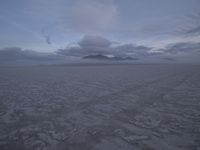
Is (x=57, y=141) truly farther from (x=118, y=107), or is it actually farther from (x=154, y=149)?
(x=118, y=107)

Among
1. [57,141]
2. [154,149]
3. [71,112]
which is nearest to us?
[154,149]

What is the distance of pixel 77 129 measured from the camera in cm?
362

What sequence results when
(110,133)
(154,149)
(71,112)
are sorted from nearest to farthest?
(154,149) → (110,133) → (71,112)

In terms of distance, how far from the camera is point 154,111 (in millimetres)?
4863

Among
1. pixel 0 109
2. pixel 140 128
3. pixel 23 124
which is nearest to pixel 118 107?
pixel 140 128

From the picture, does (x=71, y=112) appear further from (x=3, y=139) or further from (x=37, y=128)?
(x=3, y=139)

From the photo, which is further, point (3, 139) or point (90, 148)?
point (3, 139)

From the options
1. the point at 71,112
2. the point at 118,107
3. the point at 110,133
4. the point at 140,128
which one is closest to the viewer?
the point at 110,133

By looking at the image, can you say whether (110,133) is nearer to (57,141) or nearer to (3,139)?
(57,141)

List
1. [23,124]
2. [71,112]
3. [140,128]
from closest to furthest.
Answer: [140,128]
[23,124]
[71,112]

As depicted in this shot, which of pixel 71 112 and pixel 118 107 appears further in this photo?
pixel 118 107

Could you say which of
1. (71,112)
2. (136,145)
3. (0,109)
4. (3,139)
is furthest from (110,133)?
(0,109)

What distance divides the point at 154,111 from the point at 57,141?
3372mm

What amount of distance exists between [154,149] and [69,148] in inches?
67.5
